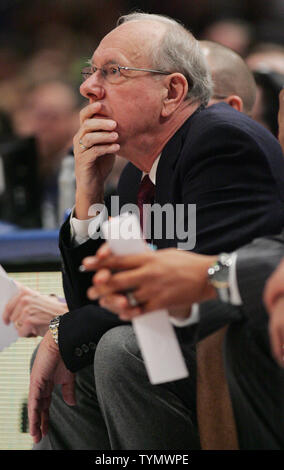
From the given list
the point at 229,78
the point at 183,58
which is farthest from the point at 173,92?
the point at 229,78

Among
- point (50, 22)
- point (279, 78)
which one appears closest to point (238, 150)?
point (279, 78)

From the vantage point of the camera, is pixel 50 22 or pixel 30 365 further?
pixel 50 22

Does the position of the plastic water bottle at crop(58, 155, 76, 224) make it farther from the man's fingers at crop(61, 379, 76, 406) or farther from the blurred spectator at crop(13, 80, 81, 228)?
the man's fingers at crop(61, 379, 76, 406)

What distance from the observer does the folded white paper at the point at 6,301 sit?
221 cm

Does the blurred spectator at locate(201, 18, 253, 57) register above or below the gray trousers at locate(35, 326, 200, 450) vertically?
below

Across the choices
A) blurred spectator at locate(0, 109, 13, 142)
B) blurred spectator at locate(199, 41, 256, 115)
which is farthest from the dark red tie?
blurred spectator at locate(0, 109, 13, 142)

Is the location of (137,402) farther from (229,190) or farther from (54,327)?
(229,190)

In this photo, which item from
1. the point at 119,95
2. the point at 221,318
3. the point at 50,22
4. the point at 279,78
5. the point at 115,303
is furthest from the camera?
the point at 50,22

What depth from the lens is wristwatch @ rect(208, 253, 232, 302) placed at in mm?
1406

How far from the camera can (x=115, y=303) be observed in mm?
1362

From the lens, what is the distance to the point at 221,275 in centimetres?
141

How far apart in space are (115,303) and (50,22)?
18.3 feet

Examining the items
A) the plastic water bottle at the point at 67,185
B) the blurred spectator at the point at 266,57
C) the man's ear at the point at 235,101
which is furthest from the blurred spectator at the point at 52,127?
the man's ear at the point at 235,101

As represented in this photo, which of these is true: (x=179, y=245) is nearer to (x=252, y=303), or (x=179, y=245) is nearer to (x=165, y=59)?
(x=252, y=303)
